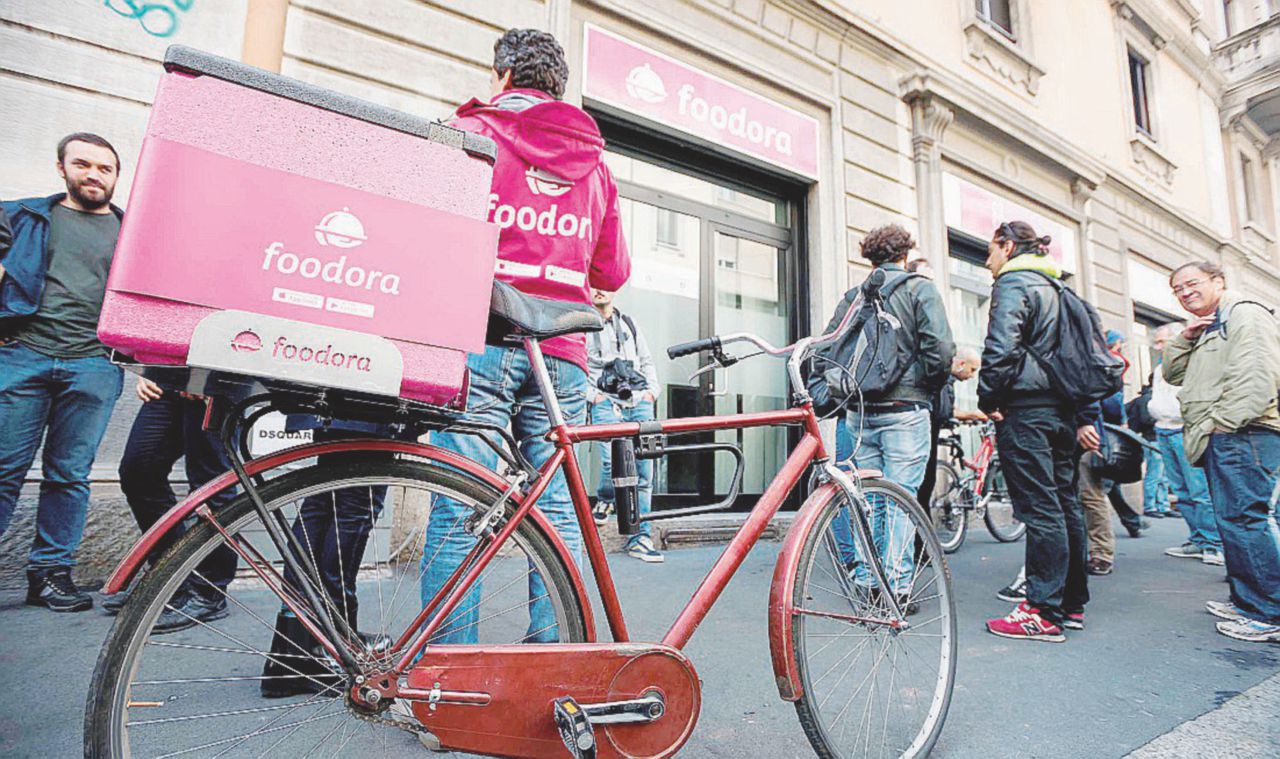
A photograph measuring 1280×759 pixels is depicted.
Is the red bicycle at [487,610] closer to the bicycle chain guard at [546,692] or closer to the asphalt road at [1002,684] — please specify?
the bicycle chain guard at [546,692]

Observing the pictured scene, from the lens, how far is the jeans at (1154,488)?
8367 mm

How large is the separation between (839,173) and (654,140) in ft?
7.30

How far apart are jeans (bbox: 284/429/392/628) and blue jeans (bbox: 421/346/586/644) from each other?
18 cm

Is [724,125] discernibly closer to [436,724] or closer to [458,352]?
[458,352]

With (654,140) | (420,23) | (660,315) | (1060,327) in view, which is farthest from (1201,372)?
(420,23)

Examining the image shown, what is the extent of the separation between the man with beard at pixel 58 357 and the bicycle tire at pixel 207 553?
7.45ft

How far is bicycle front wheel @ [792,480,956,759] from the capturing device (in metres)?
1.79

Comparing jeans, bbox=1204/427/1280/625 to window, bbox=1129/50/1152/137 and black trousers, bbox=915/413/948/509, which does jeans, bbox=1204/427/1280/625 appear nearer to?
black trousers, bbox=915/413/948/509

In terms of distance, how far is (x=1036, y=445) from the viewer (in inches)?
124

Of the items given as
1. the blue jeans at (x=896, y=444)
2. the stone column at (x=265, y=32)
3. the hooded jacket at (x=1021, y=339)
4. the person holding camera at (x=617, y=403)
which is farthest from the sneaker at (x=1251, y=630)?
the stone column at (x=265, y=32)

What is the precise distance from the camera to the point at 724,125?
6.04 meters

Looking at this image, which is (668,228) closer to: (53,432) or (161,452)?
(161,452)

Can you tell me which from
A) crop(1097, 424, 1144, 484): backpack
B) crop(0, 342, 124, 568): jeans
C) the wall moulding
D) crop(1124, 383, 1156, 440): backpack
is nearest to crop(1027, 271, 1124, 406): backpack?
crop(1097, 424, 1144, 484): backpack

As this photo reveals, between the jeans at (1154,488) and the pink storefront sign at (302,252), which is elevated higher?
the pink storefront sign at (302,252)
